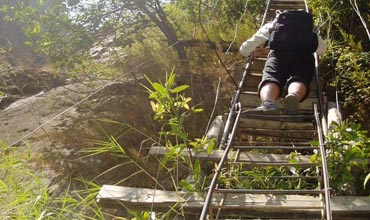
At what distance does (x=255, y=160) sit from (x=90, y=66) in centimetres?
364

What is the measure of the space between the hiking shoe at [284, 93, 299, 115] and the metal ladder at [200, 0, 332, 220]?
6 centimetres

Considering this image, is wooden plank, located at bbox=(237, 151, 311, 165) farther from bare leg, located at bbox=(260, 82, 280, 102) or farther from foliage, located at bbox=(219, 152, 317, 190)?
bare leg, located at bbox=(260, 82, 280, 102)

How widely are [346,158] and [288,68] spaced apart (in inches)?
57.6

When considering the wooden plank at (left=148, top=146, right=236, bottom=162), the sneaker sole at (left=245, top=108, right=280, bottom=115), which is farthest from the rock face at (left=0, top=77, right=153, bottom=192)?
the sneaker sole at (left=245, top=108, right=280, bottom=115)

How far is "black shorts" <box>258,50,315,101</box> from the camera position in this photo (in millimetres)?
4074

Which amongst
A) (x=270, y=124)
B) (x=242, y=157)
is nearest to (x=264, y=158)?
(x=242, y=157)

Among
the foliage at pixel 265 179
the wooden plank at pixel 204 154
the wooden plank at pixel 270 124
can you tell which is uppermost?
the wooden plank at pixel 270 124

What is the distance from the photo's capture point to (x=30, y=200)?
275cm

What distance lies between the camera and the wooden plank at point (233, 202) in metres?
2.69

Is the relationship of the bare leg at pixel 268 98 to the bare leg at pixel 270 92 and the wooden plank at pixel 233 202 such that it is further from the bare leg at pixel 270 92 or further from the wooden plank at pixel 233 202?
the wooden plank at pixel 233 202

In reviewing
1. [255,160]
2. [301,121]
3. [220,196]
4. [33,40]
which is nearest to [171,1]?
[33,40]

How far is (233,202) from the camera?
2795 millimetres

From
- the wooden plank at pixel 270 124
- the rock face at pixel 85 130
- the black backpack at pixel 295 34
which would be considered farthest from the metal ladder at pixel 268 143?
the rock face at pixel 85 130

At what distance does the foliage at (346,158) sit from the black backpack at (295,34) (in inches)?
51.3
